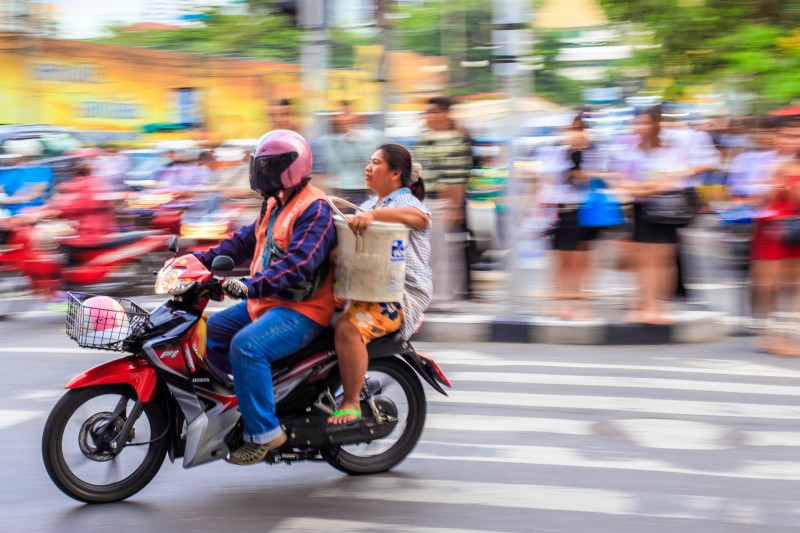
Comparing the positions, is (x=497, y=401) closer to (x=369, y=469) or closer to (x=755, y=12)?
(x=369, y=469)

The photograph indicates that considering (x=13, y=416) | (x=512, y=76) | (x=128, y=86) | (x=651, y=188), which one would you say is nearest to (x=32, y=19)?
(x=128, y=86)

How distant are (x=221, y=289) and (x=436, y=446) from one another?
179 cm

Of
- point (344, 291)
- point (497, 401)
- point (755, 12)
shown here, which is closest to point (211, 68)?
point (755, 12)

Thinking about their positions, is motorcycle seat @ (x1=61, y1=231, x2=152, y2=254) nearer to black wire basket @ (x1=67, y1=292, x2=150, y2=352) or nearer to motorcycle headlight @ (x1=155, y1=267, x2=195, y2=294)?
black wire basket @ (x1=67, y1=292, x2=150, y2=352)

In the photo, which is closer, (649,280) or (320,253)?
(320,253)

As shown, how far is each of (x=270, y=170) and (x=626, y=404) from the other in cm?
318

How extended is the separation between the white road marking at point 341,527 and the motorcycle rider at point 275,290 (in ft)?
1.24

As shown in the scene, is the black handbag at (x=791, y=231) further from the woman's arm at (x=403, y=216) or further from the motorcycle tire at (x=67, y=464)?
the motorcycle tire at (x=67, y=464)

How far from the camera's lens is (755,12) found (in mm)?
17797

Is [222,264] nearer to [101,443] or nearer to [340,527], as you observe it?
[101,443]

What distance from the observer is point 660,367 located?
836 centimetres

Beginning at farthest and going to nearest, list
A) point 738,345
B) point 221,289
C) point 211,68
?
point 211,68, point 738,345, point 221,289

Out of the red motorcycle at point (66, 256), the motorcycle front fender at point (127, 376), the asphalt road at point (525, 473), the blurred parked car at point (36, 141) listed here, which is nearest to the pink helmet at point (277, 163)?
the motorcycle front fender at point (127, 376)

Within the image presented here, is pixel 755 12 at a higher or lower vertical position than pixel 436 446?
higher
